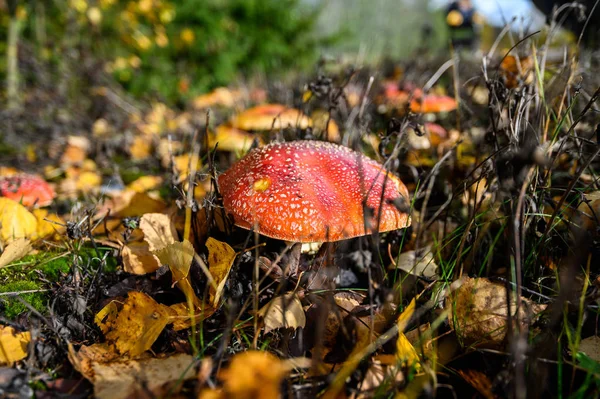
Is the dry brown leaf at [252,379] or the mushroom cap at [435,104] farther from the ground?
the mushroom cap at [435,104]

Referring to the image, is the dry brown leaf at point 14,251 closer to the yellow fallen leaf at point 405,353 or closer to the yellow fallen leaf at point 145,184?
the yellow fallen leaf at point 145,184

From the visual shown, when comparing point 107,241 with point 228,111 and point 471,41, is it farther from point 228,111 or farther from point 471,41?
point 471,41

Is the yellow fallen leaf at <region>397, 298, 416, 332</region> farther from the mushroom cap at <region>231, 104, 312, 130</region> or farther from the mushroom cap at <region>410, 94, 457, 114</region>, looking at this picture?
the mushroom cap at <region>410, 94, 457, 114</region>

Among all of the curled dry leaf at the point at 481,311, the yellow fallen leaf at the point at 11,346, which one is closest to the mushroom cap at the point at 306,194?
the curled dry leaf at the point at 481,311

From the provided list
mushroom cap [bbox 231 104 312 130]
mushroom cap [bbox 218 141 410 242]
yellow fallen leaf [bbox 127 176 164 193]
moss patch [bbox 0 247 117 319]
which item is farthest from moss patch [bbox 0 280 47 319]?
mushroom cap [bbox 231 104 312 130]

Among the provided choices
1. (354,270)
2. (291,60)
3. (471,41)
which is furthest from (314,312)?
(471,41)

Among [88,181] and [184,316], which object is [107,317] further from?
[88,181]
